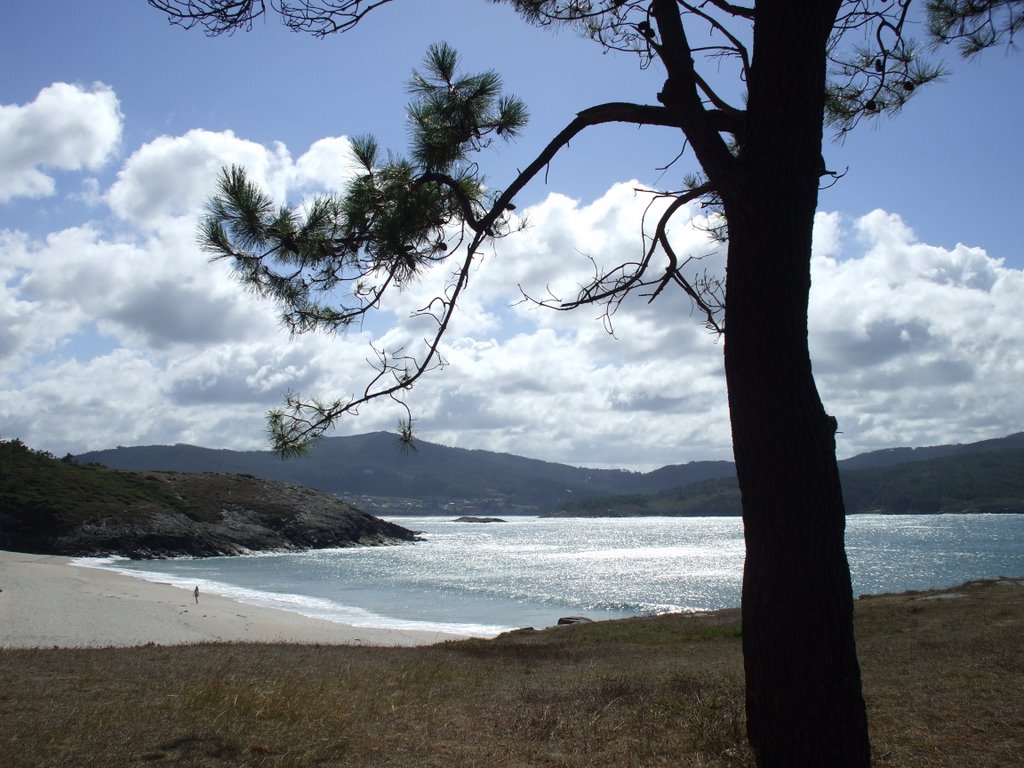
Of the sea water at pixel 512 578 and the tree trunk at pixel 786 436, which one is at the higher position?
the tree trunk at pixel 786 436

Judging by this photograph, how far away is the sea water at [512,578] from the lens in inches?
1491

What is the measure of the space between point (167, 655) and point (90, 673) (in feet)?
8.62

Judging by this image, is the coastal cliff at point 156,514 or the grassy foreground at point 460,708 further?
the coastal cliff at point 156,514

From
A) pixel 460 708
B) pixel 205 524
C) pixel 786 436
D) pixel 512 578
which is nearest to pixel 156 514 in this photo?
pixel 205 524

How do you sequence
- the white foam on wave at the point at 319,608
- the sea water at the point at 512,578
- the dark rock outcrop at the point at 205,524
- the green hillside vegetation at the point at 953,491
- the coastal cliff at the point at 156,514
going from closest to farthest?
the white foam on wave at the point at 319,608
the sea water at the point at 512,578
the dark rock outcrop at the point at 205,524
the coastal cliff at the point at 156,514
the green hillside vegetation at the point at 953,491

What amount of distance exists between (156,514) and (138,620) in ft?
181

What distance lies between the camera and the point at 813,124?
4.03 metres

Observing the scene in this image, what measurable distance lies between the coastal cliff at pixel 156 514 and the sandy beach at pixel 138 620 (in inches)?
1161

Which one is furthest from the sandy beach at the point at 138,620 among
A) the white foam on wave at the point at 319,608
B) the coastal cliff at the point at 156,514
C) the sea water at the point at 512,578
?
the coastal cliff at the point at 156,514

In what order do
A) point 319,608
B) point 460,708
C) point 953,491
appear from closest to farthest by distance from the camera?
point 460,708, point 319,608, point 953,491

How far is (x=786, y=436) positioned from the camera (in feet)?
12.3

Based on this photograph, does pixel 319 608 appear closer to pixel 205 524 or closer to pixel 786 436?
pixel 786 436

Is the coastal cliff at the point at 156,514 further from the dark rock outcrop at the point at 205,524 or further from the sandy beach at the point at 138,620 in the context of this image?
the sandy beach at the point at 138,620

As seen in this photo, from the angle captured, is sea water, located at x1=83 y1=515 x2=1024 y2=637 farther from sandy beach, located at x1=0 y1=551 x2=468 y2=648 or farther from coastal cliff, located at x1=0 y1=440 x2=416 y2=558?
sandy beach, located at x1=0 y1=551 x2=468 y2=648
